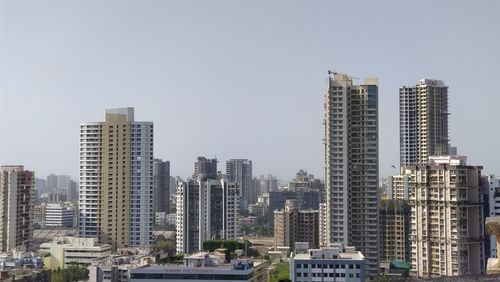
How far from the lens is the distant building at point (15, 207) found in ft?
32.8

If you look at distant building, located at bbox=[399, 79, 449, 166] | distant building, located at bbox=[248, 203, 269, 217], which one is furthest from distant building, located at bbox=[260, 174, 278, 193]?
distant building, located at bbox=[399, 79, 449, 166]

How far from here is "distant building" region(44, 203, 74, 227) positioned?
53.5 feet

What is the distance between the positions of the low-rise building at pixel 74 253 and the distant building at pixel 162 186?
7.65m

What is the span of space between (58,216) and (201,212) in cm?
659

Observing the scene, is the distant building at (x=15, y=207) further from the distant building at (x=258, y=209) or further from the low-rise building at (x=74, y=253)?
the distant building at (x=258, y=209)

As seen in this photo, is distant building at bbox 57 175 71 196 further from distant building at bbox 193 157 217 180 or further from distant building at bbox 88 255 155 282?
distant building at bbox 88 255 155 282

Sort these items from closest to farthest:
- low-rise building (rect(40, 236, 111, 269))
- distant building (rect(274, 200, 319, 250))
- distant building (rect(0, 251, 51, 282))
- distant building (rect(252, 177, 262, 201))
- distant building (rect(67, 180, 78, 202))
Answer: distant building (rect(0, 251, 51, 282))
low-rise building (rect(40, 236, 111, 269))
distant building (rect(274, 200, 319, 250))
distant building (rect(252, 177, 262, 201))
distant building (rect(67, 180, 78, 202))

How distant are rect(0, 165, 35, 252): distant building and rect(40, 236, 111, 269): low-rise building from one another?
1136 millimetres

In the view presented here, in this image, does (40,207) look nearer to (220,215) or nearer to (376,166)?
(220,215)

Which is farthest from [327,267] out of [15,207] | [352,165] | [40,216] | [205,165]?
[40,216]

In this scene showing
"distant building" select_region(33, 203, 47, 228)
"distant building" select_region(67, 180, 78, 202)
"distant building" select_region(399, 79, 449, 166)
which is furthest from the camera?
"distant building" select_region(67, 180, 78, 202)

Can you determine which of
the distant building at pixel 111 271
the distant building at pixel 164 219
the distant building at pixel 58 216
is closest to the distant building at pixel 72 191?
the distant building at pixel 58 216

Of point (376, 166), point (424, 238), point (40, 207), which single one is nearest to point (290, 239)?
point (376, 166)

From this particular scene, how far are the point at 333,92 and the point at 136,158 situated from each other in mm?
3726
